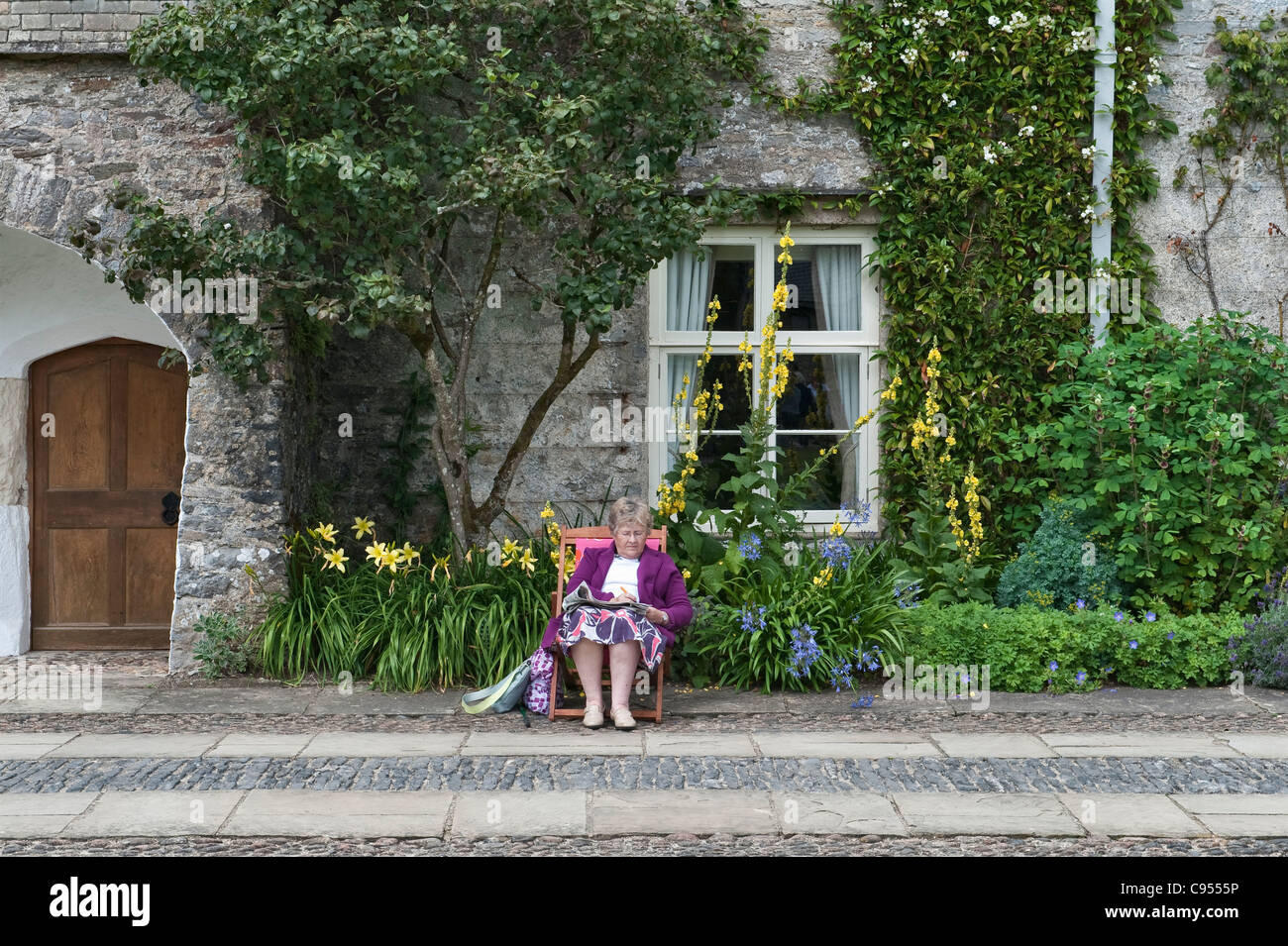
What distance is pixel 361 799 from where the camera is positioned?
478cm

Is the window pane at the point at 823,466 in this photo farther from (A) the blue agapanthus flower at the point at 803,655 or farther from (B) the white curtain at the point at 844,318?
(A) the blue agapanthus flower at the point at 803,655

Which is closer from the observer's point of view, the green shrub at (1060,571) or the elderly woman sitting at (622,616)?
the elderly woman sitting at (622,616)

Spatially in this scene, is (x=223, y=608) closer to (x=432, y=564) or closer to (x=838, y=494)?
(x=432, y=564)

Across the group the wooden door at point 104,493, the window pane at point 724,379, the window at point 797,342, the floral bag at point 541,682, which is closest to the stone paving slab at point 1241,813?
the floral bag at point 541,682

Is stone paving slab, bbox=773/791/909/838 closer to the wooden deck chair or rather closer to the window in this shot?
the wooden deck chair

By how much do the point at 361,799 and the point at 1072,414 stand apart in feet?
16.2

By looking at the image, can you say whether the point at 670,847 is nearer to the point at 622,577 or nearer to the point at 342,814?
the point at 342,814

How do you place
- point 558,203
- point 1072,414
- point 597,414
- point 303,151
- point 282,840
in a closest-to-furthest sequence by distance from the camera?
point 282,840
point 303,151
point 558,203
point 1072,414
point 597,414

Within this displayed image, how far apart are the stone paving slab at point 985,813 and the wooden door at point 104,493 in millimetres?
5529

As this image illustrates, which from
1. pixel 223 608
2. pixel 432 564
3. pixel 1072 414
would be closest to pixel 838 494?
pixel 1072 414

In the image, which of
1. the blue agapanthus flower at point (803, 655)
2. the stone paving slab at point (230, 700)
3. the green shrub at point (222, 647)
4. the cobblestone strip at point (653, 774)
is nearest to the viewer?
the cobblestone strip at point (653, 774)

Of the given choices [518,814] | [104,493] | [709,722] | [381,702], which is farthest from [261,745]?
[104,493]

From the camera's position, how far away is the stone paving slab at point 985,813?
4.45m

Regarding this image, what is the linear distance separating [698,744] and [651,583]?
2.94 feet
